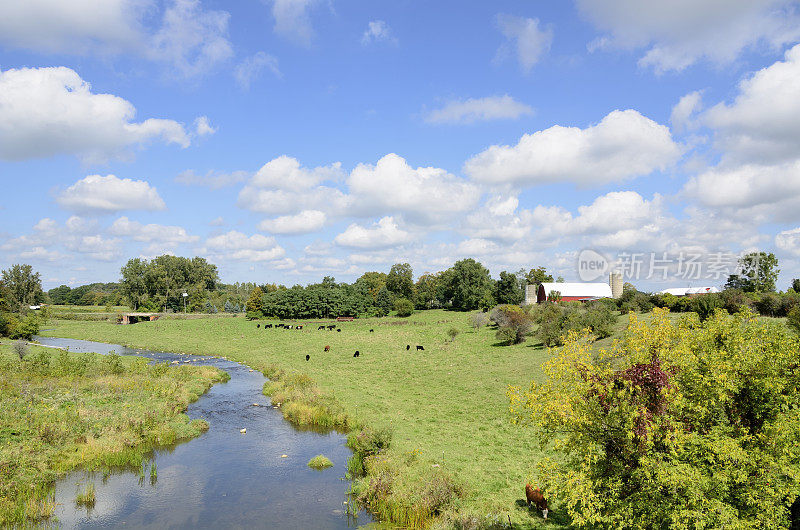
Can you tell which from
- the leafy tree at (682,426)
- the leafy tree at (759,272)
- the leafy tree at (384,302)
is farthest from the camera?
the leafy tree at (384,302)

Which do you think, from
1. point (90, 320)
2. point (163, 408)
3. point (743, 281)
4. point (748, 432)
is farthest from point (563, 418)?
point (90, 320)

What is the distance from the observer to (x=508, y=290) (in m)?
117

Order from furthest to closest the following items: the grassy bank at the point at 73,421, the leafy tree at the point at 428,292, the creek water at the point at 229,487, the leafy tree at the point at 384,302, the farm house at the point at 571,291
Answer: the leafy tree at the point at 428,292 → the leafy tree at the point at 384,302 → the farm house at the point at 571,291 → the grassy bank at the point at 73,421 → the creek water at the point at 229,487

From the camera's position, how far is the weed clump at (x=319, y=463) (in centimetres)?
2394

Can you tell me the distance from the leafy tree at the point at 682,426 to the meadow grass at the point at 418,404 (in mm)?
6293

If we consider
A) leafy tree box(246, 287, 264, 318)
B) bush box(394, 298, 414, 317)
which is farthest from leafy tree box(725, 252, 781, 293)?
leafy tree box(246, 287, 264, 318)

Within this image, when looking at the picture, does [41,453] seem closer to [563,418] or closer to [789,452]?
[563,418]

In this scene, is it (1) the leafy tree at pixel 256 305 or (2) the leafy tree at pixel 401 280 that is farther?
(2) the leafy tree at pixel 401 280

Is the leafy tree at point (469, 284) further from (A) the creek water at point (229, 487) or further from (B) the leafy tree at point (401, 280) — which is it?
(A) the creek water at point (229, 487)

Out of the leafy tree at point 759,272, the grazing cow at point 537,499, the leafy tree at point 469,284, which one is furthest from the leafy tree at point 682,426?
the leafy tree at point 469,284

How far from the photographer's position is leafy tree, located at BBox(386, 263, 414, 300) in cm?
14425

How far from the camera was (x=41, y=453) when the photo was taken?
23.1 m

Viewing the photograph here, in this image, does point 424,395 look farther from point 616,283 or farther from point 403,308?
point 616,283

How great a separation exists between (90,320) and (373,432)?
123 metres
